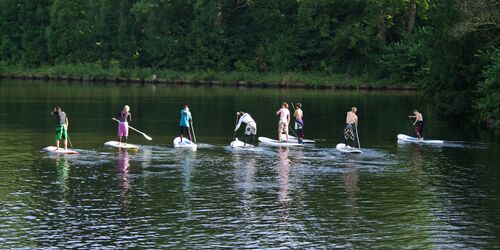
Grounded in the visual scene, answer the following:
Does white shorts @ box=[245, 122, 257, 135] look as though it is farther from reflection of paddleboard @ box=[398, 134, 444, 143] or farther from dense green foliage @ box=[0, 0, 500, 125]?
dense green foliage @ box=[0, 0, 500, 125]

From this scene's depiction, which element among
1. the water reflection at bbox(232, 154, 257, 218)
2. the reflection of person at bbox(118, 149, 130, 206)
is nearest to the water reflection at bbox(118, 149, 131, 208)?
the reflection of person at bbox(118, 149, 130, 206)

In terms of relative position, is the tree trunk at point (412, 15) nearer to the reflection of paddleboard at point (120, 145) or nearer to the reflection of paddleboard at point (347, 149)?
the reflection of paddleboard at point (347, 149)

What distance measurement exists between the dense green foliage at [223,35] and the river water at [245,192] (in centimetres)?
5513

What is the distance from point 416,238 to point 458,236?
4.16ft

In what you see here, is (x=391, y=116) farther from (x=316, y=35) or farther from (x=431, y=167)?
(x=316, y=35)

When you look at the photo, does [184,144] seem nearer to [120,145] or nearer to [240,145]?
[240,145]

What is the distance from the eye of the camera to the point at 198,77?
424 feet

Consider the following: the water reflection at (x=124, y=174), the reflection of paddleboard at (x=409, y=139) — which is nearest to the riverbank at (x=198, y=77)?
the reflection of paddleboard at (x=409, y=139)

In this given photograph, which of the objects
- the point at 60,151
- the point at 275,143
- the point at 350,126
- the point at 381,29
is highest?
the point at 381,29

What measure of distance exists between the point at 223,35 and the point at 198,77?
942cm

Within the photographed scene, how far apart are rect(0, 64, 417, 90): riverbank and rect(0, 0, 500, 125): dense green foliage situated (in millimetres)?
1540

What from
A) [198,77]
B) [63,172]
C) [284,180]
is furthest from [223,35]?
[284,180]

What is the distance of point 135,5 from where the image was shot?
140000 millimetres

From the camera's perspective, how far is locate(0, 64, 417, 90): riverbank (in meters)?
119
